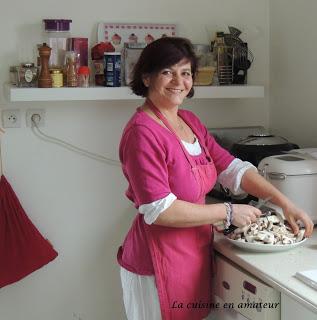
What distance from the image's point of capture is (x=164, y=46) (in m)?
1.59

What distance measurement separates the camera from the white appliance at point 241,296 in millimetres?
1479

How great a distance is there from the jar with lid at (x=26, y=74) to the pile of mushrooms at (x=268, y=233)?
1013 mm

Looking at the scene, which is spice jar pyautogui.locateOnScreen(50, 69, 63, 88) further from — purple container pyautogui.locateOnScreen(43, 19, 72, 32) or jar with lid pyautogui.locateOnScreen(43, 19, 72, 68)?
purple container pyautogui.locateOnScreen(43, 19, 72, 32)

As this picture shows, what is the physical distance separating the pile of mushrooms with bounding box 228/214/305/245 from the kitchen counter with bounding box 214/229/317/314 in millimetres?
39

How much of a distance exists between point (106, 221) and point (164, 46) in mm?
1077

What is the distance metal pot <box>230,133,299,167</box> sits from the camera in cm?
216

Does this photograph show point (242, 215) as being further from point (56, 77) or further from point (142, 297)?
point (56, 77)

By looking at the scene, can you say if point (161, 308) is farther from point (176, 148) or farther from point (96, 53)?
point (96, 53)

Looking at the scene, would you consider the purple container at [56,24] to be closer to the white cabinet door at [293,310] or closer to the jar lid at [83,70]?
the jar lid at [83,70]

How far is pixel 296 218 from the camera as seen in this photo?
5.54ft

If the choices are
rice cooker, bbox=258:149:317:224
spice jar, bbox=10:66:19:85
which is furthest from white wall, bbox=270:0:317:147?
spice jar, bbox=10:66:19:85

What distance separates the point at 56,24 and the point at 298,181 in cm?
112

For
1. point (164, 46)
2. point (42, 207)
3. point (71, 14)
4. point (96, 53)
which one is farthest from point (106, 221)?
point (164, 46)

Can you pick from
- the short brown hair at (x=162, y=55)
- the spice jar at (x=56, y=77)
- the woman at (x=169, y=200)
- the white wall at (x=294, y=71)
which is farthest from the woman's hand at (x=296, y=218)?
the spice jar at (x=56, y=77)
